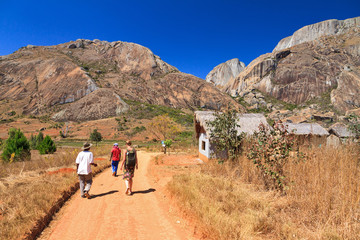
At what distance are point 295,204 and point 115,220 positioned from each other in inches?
153

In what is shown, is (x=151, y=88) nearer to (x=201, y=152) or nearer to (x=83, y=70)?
(x=83, y=70)

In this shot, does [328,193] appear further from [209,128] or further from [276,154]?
[209,128]

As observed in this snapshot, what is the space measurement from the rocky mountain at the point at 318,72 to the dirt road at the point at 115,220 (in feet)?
280

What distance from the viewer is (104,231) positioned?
3.71 meters

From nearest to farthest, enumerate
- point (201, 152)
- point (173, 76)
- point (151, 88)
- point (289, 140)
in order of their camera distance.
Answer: point (289, 140), point (201, 152), point (151, 88), point (173, 76)

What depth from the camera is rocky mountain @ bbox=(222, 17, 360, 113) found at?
76.9m

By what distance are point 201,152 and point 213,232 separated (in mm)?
10756

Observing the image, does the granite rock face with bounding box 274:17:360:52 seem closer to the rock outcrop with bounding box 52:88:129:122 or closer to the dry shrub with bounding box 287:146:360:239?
the rock outcrop with bounding box 52:88:129:122

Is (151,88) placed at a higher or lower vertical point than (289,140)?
higher

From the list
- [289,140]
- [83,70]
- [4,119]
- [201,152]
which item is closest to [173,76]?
[83,70]

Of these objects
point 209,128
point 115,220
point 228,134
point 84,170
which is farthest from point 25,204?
point 209,128

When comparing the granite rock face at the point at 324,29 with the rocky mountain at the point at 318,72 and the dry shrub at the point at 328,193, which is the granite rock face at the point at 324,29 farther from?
the dry shrub at the point at 328,193

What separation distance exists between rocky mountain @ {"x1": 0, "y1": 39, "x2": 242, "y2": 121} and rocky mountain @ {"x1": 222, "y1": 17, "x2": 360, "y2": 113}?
24.8m

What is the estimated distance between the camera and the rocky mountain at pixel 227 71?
148163mm
